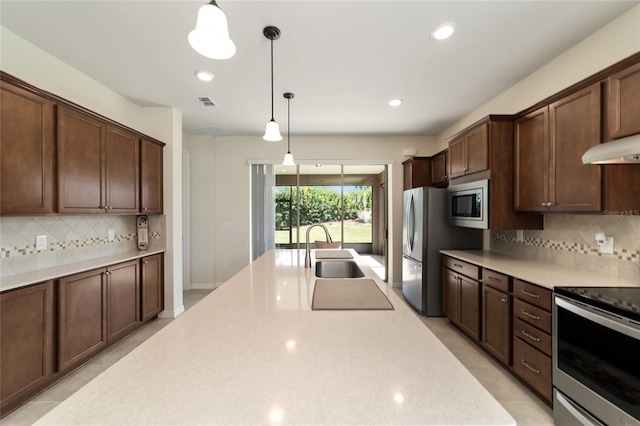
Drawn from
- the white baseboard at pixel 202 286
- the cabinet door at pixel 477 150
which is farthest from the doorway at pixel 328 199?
the cabinet door at pixel 477 150

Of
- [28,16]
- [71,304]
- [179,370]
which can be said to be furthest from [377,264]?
[28,16]

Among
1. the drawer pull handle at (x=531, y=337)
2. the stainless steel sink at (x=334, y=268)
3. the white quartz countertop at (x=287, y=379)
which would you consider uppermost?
the white quartz countertop at (x=287, y=379)

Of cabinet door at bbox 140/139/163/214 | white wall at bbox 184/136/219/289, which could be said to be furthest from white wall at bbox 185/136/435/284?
cabinet door at bbox 140/139/163/214

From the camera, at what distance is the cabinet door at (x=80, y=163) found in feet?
7.26

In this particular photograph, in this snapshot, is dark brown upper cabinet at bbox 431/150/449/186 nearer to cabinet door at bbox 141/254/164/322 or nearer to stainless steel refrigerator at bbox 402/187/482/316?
stainless steel refrigerator at bbox 402/187/482/316

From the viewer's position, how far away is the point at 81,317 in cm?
229

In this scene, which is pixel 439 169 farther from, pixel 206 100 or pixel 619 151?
pixel 206 100

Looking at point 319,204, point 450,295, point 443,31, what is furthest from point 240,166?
point 450,295

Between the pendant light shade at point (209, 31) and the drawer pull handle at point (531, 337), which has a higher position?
the pendant light shade at point (209, 31)

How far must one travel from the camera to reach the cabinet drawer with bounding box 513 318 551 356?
184 cm

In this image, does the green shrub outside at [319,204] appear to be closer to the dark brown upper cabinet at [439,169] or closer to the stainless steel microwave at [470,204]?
the dark brown upper cabinet at [439,169]

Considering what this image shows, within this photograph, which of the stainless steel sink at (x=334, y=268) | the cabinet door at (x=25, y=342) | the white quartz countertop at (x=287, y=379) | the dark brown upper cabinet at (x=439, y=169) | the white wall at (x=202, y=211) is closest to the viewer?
the white quartz countertop at (x=287, y=379)

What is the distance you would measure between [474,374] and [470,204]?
5.30 feet

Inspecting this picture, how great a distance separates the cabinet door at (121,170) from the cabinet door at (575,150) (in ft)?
13.0
